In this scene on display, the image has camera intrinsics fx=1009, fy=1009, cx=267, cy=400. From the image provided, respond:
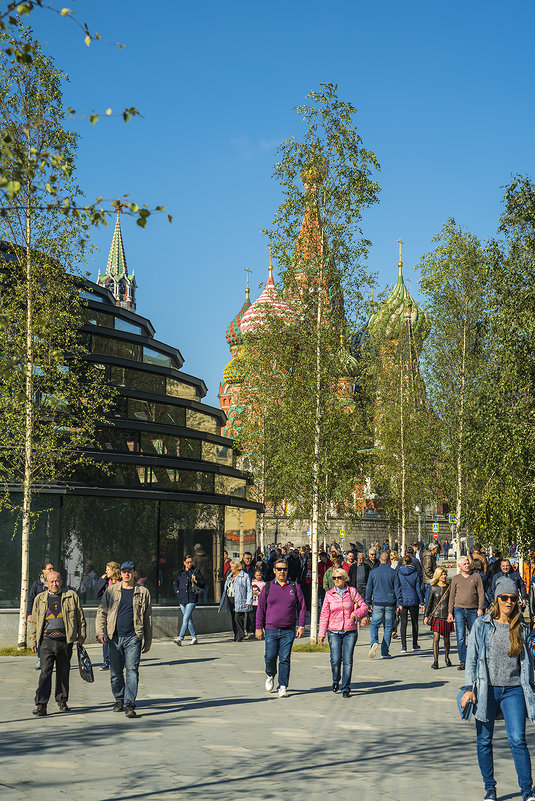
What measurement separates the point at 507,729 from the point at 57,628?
670cm

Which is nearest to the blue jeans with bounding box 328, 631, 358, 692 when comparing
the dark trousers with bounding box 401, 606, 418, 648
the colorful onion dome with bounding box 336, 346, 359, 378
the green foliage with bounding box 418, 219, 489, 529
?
the dark trousers with bounding box 401, 606, 418, 648

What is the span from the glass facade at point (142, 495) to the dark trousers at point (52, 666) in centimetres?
883

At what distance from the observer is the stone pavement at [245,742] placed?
27.7 feet

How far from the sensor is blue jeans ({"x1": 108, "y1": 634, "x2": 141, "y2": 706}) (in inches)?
488

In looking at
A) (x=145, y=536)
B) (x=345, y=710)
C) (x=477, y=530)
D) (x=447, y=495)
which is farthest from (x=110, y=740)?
(x=447, y=495)

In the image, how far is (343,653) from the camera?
47.4 ft

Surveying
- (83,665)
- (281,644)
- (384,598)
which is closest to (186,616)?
(384,598)

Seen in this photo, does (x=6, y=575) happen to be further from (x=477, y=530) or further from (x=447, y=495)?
(x=447, y=495)

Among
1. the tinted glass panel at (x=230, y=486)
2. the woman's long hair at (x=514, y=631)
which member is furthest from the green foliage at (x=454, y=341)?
the woman's long hair at (x=514, y=631)

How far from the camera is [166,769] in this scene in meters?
9.12

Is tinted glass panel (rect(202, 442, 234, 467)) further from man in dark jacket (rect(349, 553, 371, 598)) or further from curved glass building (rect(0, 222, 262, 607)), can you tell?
man in dark jacket (rect(349, 553, 371, 598))

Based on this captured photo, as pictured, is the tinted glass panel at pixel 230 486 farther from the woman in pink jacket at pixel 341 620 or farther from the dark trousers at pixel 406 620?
the woman in pink jacket at pixel 341 620

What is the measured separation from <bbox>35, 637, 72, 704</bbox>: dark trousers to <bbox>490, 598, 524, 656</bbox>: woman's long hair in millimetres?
6485

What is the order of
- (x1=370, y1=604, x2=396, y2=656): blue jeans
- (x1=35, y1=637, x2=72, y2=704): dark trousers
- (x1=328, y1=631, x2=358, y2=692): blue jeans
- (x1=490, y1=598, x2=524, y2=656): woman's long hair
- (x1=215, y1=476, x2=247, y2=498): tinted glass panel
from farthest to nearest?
1. (x1=215, y1=476, x2=247, y2=498): tinted glass panel
2. (x1=370, y1=604, x2=396, y2=656): blue jeans
3. (x1=328, y1=631, x2=358, y2=692): blue jeans
4. (x1=35, y1=637, x2=72, y2=704): dark trousers
5. (x1=490, y1=598, x2=524, y2=656): woman's long hair
